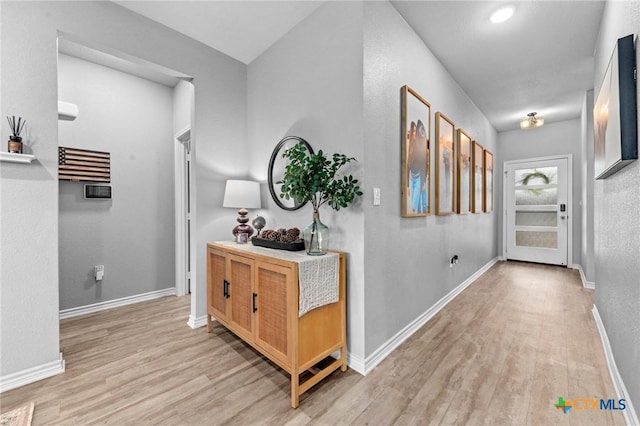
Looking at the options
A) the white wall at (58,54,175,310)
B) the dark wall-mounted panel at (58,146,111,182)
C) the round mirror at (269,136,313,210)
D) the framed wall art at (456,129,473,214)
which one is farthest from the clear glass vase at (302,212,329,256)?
the dark wall-mounted panel at (58,146,111,182)

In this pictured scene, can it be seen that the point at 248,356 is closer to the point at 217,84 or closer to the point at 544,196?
the point at 217,84

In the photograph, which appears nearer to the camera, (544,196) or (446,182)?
(446,182)

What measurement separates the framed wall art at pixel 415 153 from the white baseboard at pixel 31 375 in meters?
2.63

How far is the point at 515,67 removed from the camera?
9.84 ft

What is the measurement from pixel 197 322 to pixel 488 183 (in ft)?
15.5

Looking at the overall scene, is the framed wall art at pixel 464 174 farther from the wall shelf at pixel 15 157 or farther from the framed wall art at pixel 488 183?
the wall shelf at pixel 15 157

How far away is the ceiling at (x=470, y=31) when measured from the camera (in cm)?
208

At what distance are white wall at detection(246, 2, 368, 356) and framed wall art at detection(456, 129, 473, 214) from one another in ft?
6.31

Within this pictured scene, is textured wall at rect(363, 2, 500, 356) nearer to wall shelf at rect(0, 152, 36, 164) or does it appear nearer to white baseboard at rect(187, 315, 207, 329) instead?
white baseboard at rect(187, 315, 207, 329)

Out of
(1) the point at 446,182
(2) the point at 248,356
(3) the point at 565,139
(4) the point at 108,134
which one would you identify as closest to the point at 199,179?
(4) the point at 108,134

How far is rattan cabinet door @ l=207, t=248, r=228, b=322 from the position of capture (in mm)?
2188

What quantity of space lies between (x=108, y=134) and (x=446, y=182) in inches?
146

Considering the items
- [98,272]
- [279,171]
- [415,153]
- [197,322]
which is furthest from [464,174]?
[98,272]

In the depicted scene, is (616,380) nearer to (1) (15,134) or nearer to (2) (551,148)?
(1) (15,134)
